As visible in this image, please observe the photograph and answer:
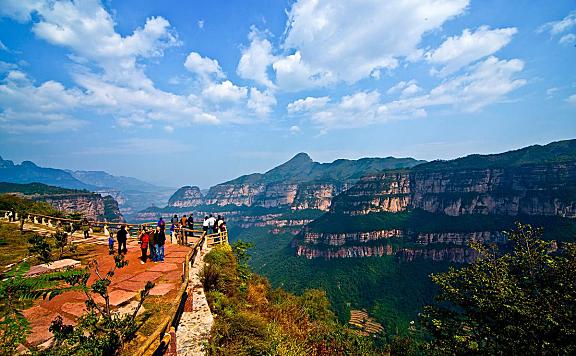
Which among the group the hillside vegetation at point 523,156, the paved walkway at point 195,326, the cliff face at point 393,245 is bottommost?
the cliff face at point 393,245

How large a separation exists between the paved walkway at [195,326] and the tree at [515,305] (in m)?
13.1

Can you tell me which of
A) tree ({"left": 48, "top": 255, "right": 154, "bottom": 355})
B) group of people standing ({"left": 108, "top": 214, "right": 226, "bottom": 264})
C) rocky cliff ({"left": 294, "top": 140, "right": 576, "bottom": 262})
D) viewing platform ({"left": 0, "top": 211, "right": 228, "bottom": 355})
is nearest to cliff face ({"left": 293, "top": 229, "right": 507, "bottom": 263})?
rocky cliff ({"left": 294, "top": 140, "right": 576, "bottom": 262})

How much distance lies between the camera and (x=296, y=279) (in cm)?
11594

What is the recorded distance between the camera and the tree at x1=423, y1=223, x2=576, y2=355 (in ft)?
39.4

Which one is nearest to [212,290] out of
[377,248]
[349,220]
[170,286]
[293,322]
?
[170,286]

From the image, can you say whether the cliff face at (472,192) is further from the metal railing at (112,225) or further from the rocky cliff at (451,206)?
the metal railing at (112,225)

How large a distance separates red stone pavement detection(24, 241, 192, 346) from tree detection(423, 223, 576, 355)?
1445cm

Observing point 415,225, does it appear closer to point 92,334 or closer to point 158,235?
point 158,235

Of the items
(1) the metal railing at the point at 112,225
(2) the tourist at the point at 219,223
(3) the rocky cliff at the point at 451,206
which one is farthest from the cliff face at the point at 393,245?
(2) the tourist at the point at 219,223

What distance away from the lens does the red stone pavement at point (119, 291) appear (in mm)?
7633

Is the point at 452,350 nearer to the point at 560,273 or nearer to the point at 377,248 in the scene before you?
the point at 560,273

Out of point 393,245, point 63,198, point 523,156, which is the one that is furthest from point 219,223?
point 523,156

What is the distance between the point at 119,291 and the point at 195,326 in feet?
11.2

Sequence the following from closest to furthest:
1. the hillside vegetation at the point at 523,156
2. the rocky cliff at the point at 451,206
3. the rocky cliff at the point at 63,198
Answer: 1. the rocky cliff at the point at 451,206
2. the rocky cliff at the point at 63,198
3. the hillside vegetation at the point at 523,156
